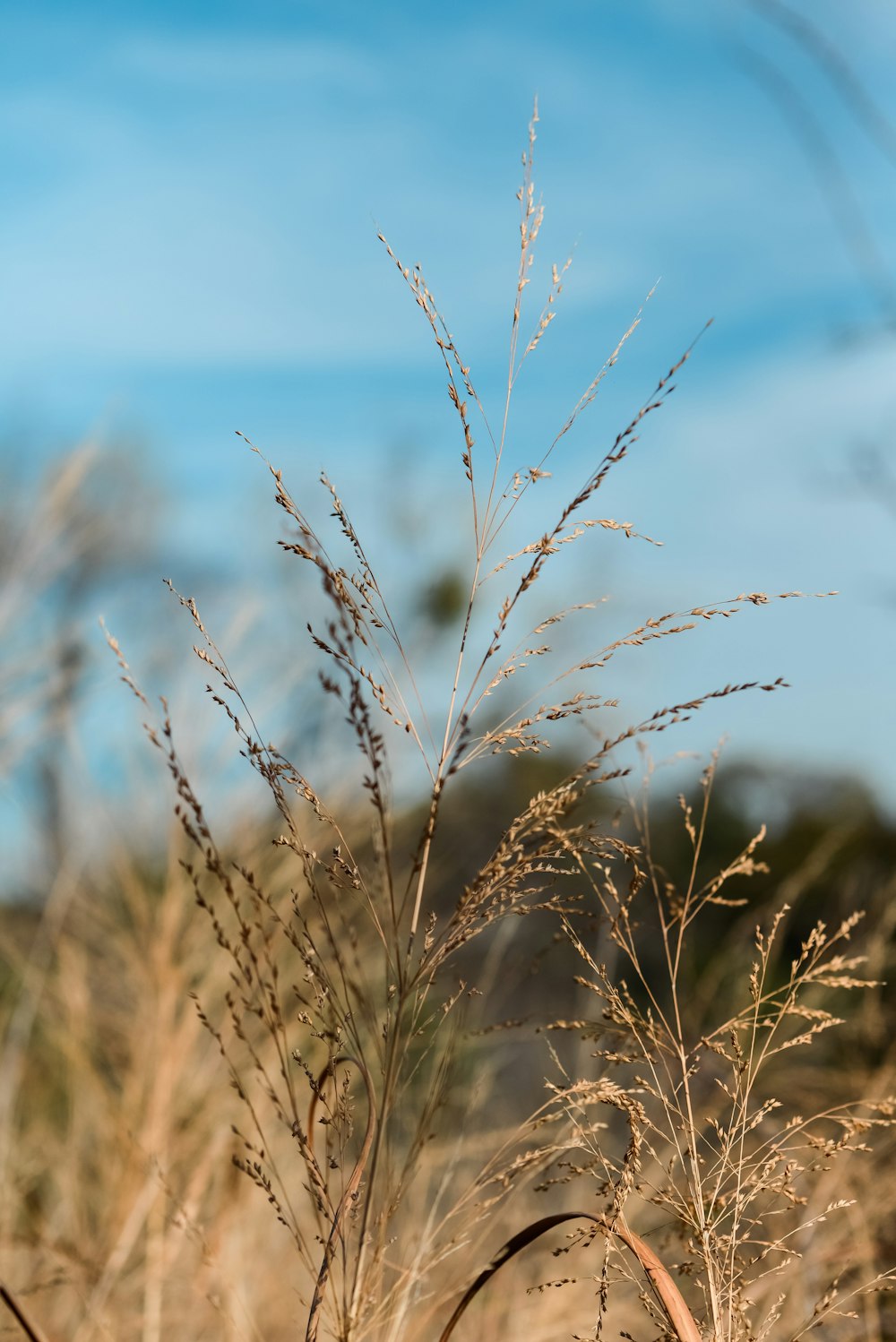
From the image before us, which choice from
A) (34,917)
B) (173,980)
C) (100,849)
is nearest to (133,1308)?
(173,980)

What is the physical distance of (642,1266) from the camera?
35.8 inches

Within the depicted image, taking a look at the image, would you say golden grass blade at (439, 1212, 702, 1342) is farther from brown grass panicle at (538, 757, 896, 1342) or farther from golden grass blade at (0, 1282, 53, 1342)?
golden grass blade at (0, 1282, 53, 1342)

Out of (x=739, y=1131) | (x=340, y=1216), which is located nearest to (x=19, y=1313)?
(x=340, y=1216)

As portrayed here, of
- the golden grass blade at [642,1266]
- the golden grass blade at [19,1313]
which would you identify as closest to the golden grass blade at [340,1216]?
the golden grass blade at [642,1266]

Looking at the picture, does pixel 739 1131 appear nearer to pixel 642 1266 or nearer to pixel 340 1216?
pixel 642 1266

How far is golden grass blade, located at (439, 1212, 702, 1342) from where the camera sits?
2.78 feet

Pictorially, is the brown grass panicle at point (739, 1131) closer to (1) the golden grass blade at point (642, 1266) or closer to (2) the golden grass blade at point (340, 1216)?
(1) the golden grass blade at point (642, 1266)

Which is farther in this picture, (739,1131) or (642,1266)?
(739,1131)

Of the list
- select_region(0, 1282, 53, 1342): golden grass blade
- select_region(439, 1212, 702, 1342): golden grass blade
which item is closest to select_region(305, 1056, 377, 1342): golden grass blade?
select_region(439, 1212, 702, 1342): golden grass blade

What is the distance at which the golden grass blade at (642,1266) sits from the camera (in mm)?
846

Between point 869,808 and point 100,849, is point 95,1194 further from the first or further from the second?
point 869,808

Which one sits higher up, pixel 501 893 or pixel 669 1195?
pixel 501 893

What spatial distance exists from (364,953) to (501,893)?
297 centimetres

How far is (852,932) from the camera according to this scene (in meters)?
3.58
